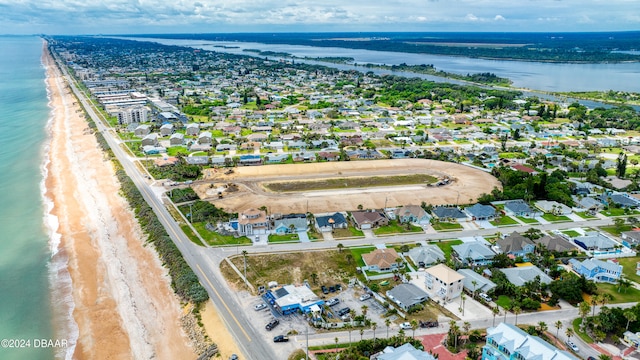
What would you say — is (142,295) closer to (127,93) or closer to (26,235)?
(26,235)

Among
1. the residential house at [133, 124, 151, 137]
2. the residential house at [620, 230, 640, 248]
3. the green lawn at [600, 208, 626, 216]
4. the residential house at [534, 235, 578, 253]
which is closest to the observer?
the residential house at [534, 235, 578, 253]

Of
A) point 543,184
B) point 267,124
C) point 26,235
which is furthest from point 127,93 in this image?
point 543,184

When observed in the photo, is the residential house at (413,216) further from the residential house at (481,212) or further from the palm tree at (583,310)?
the palm tree at (583,310)

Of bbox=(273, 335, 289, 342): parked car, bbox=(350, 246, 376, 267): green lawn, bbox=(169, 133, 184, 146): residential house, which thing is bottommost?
bbox=(273, 335, 289, 342): parked car

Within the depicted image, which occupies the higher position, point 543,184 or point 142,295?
point 543,184

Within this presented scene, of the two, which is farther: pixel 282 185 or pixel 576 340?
pixel 282 185

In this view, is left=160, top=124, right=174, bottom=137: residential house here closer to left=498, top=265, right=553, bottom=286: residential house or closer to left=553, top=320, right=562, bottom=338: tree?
left=498, top=265, right=553, bottom=286: residential house

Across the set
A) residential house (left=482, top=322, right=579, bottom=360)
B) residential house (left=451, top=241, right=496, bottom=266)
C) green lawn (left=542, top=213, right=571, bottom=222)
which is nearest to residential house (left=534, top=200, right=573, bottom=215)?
green lawn (left=542, top=213, right=571, bottom=222)
